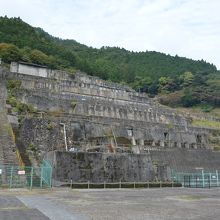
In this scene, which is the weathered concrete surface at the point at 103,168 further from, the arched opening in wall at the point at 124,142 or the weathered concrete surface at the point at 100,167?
the arched opening in wall at the point at 124,142

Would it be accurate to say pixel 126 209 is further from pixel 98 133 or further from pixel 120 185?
pixel 98 133

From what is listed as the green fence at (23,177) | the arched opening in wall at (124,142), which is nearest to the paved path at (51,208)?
the green fence at (23,177)

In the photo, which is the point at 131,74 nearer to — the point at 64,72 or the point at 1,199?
the point at 64,72

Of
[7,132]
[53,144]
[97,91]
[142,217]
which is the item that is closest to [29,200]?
[142,217]

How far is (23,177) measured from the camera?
53.7 ft

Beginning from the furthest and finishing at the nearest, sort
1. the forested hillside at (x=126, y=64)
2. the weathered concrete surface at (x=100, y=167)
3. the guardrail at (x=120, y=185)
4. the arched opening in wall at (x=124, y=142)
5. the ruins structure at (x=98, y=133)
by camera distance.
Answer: the forested hillside at (x=126, y=64) → the arched opening in wall at (x=124, y=142) → the ruins structure at (x=98, y=133) → the weathered concrete surface at (x=100, y=167) → the guardrail at (x=120, y=185)

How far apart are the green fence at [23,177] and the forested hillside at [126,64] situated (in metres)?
29.5

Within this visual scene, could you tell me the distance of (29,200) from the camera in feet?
39.0

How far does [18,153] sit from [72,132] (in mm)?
6378

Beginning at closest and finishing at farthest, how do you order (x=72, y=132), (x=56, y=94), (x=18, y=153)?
(x=18, y=153) → (x=72, y=132) → (x=56, y=94)

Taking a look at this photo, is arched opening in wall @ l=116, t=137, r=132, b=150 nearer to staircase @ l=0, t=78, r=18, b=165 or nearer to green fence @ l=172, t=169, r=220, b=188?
green fence @ l=172, t=169, r=220, b=188

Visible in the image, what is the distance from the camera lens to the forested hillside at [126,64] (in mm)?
51719

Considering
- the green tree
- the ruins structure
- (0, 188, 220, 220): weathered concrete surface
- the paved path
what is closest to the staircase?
the ruins structure

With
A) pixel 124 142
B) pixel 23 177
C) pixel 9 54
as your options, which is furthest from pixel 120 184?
pixel 9 54
